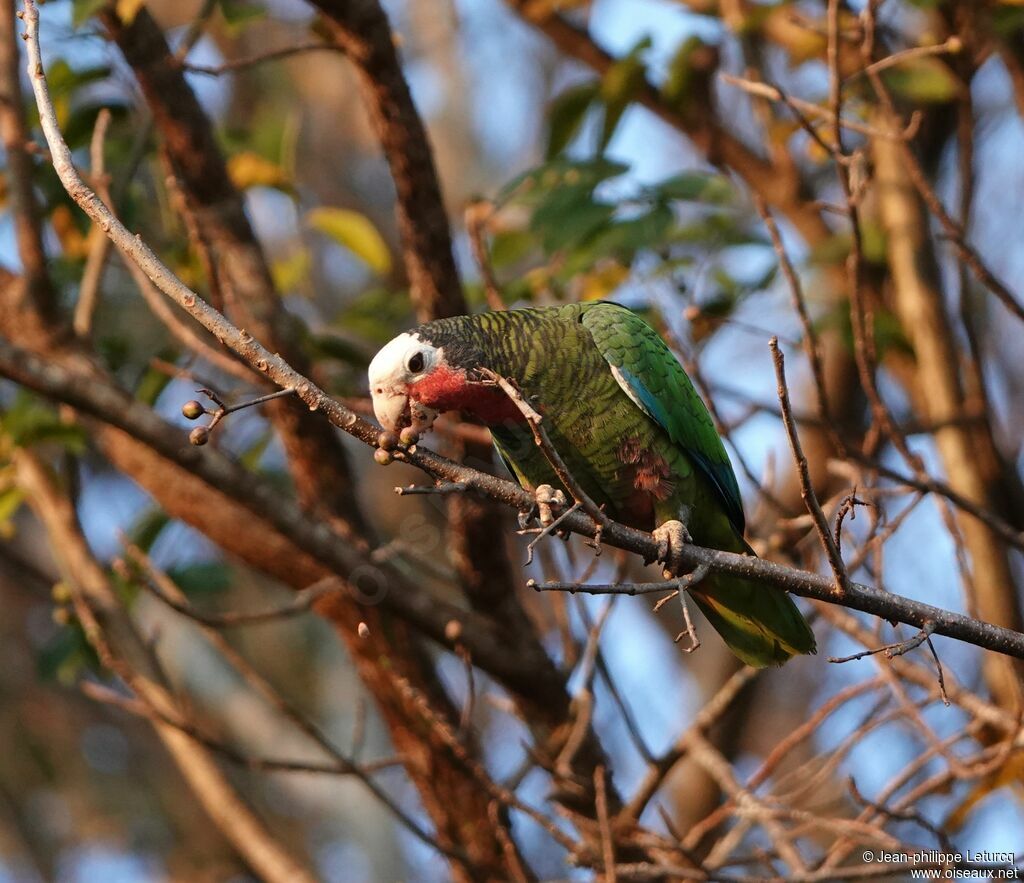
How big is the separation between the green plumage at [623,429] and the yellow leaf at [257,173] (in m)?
1.41

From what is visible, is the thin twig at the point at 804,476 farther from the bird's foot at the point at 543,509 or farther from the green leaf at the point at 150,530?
the green leaf at the point at 150,530

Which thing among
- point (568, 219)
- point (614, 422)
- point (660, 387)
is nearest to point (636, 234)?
point (568, 219)

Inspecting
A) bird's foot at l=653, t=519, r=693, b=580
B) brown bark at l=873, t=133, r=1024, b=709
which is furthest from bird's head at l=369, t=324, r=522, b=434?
brown bark at l=873, t=133, r=1024, b=709

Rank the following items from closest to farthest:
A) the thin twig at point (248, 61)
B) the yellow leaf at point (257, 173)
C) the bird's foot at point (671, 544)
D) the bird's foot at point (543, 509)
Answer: the bird's foot at point (543, 509) < the bird's foot at point (671, 544) < the thin twig at point (248, 61) < the yellow leaf at point (257, 173)

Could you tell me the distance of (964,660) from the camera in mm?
7633

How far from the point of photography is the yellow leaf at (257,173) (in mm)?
4316

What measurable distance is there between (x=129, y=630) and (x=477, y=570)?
4.15 ft

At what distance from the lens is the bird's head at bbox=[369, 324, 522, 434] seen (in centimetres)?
302

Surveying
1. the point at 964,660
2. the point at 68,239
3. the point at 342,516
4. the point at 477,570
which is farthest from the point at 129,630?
the point at 964,660

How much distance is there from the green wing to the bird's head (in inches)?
16.8

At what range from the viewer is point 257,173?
14.2 ft

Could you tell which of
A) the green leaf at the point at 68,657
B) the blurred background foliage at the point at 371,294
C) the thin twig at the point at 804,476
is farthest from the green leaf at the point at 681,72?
the green leaf at the point at 68,657

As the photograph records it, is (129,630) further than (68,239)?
No

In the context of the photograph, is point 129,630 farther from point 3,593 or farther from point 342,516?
point 3,593
